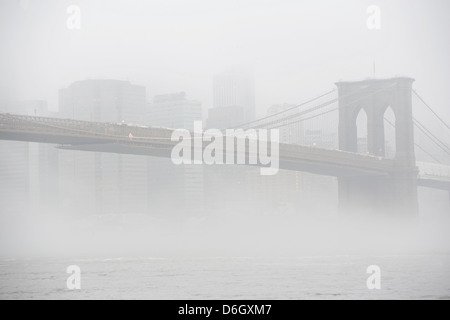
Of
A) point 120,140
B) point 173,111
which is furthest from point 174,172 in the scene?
point 120,140

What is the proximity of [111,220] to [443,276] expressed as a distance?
127376mm

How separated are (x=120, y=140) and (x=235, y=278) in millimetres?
22456

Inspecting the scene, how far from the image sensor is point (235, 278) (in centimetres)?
4181

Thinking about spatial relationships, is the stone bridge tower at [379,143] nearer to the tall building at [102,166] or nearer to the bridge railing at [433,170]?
the bridge railing at [433,170]

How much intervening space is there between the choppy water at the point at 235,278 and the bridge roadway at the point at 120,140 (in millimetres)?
8576

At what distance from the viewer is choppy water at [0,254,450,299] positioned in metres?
35.9

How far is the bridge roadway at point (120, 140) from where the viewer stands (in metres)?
54.9

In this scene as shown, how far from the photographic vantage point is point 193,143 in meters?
65.9

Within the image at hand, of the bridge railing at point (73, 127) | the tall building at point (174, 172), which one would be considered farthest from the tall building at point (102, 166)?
the bridge railing at point (73, 127)

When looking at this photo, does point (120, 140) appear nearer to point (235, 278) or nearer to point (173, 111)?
point (235, 278)

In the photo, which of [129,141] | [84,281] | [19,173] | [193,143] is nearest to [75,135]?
[129,141]

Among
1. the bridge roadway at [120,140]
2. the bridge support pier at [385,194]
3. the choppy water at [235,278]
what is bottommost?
the choppy water at [235,278]

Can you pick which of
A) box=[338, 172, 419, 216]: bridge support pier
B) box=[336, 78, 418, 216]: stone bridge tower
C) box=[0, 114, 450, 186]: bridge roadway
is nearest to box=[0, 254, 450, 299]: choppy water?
box=[0, 114, 450, 186]: bridge roadway
